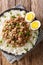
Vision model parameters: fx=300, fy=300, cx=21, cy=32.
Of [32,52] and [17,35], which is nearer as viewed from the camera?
→ [17,35]

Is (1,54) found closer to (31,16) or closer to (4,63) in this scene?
(4,63)

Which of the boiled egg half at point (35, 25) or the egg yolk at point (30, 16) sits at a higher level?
the egg yolk at point (30, 16)

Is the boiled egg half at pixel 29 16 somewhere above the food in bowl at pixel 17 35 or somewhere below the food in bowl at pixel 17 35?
above

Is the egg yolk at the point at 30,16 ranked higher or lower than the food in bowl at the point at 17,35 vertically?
higher

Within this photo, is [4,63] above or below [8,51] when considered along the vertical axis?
below

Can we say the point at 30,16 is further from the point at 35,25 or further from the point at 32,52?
the point at 32,52

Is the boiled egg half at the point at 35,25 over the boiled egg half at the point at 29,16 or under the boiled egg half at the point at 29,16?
under

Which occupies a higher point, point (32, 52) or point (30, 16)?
point (30, 16)

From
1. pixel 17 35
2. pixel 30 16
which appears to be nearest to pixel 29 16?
pixel 30 16

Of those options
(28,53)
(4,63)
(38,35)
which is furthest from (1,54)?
(38,35)
